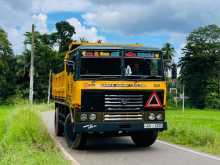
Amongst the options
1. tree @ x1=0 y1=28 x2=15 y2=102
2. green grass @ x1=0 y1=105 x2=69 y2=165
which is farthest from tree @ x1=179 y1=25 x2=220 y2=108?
A: green grass @ x1=0 y1=105 x2=69 y2=165

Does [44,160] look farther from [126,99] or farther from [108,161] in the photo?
[126,99]

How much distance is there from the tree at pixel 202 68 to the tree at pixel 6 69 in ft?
107

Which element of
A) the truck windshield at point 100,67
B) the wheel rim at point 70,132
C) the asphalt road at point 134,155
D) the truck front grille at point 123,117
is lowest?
the asphalt road at point 134,155

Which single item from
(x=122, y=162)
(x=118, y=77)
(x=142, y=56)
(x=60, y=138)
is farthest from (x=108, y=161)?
(x=60, y=138)

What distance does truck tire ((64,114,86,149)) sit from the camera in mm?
14422

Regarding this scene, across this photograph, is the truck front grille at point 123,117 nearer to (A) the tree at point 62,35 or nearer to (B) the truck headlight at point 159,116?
(B) the truck headlight at point 159,116

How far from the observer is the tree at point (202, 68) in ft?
307

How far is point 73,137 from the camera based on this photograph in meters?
15.0

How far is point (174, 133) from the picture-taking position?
18953 millimetres

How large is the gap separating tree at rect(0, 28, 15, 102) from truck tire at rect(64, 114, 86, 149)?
78693 millimetres

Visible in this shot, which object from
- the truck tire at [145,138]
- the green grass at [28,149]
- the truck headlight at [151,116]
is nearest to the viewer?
the green grass at [28,149]

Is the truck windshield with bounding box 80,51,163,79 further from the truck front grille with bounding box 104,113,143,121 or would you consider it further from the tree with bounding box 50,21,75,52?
the tree with bounding box 50,21,75,52

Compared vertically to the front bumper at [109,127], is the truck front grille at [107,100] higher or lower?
higher

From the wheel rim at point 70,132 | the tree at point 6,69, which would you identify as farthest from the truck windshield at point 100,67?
the tree at point 6,69
